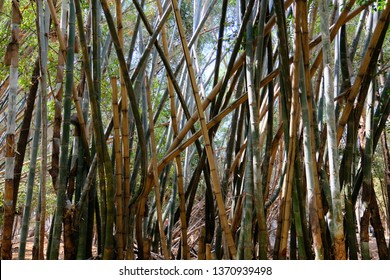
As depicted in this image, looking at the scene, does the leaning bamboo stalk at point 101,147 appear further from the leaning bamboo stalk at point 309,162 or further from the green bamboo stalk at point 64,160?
the leaning bamboo stalk at point 309,162

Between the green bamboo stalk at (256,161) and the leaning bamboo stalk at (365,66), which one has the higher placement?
the leaning bamboo stalk at (365,66)

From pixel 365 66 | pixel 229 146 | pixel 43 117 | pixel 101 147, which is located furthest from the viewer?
pixel 229 146

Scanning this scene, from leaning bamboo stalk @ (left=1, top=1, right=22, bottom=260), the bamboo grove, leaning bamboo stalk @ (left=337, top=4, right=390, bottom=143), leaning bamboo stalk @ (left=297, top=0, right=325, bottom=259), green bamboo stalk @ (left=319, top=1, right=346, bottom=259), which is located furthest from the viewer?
leaning bamboo stalk @ (left=1, top=1, right=22, bottom=260)

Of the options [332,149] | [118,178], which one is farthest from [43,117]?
[332,149]

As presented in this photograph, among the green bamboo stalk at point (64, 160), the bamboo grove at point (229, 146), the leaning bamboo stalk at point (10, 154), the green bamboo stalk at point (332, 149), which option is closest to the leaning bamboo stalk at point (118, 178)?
the bamboo grove at point (229, 146)

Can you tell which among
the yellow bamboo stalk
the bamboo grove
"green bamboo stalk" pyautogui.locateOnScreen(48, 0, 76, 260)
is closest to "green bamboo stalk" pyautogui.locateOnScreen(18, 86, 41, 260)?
the bamboo grove

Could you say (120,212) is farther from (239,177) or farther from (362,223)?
(362,223)

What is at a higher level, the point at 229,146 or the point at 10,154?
the point at 229,146

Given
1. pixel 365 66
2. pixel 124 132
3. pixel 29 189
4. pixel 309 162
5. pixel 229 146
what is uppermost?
pixel 365 66

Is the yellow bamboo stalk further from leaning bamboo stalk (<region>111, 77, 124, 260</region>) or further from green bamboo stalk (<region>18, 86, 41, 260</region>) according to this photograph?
green bamboo stalk (<region>18, 86, 41, 260</region>)

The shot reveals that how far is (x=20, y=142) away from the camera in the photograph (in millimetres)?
2727

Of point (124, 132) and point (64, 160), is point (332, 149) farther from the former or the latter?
point (64, 160)

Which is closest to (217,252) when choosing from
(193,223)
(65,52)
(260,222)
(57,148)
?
(260,222)
